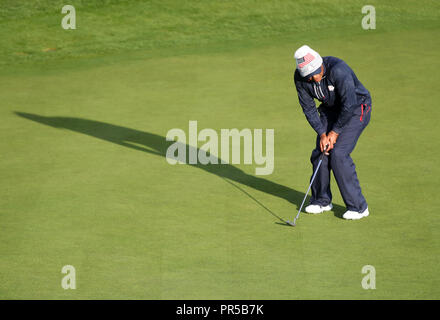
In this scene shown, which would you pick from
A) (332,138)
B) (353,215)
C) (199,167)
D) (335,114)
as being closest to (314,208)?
(353,215)

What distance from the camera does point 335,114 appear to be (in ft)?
22.2

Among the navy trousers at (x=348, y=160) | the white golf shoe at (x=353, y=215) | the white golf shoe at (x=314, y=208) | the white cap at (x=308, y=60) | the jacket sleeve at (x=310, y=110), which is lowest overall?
the white golf shoe at (x=353, y=215)

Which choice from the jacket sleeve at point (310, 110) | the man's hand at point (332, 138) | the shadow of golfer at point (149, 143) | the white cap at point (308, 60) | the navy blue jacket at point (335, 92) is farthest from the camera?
the shadow of golfer at point (149, 143)

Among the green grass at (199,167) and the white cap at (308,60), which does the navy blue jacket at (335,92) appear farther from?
the green grass at (199,167)

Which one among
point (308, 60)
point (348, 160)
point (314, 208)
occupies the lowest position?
point (314, 208)

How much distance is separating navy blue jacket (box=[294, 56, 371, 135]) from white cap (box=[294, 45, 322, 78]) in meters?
0.17

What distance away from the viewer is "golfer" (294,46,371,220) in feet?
21.0

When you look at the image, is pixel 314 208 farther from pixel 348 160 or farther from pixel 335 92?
pixel 335 92

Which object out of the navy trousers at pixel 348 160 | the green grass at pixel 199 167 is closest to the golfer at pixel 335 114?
the navy trousers at pixel 348 160

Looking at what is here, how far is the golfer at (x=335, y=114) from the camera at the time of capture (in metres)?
6.39

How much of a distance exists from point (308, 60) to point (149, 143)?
321cm

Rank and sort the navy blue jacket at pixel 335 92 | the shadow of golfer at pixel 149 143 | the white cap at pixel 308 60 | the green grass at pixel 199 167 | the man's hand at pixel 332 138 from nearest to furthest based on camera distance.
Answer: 1. the green grass at pixel 199 167
2. the white cap at pixel 308 60
3. the navy blue jacket at pixel 335 92
4. the man's hand at pixel 332 138
5. the shadow of golfer at pixel 149 143

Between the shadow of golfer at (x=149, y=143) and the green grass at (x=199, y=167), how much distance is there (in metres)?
0.03

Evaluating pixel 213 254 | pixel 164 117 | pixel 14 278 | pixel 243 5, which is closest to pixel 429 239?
pixel 213 254
